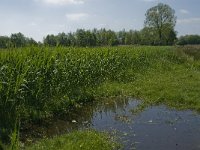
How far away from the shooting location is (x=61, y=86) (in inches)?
459

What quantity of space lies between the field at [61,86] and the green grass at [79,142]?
0.82 metres

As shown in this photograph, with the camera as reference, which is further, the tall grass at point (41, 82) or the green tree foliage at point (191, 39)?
the green tree foliage at point (191, 39)

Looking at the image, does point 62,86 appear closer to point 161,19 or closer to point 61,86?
point 61,86

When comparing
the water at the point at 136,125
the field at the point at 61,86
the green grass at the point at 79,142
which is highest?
the field at the point at 61,86

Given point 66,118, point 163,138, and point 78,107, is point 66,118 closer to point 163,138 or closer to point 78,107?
point 78,107

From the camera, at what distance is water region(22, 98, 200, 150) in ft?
26.6

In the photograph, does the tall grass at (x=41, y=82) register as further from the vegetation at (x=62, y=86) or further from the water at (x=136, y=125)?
the water at (x=136, y=125)

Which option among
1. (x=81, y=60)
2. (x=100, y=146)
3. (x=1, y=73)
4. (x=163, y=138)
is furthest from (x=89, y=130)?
(x=81, y=60)

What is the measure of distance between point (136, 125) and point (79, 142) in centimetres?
245

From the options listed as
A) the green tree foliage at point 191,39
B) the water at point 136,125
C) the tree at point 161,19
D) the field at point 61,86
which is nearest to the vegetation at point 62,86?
the field at point 61,86

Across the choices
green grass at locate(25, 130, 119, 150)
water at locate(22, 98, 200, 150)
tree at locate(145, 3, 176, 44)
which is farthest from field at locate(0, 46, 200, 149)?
tree at locate(145, 3, 176, 44)

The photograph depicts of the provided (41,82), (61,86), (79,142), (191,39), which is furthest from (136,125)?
(191,39)

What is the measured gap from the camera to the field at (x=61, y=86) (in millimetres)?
8523

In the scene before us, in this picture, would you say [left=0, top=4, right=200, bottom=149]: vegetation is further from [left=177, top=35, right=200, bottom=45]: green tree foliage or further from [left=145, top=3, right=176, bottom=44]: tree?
[left=177, top=35, right=200, bottom=45]: green tree foliage
